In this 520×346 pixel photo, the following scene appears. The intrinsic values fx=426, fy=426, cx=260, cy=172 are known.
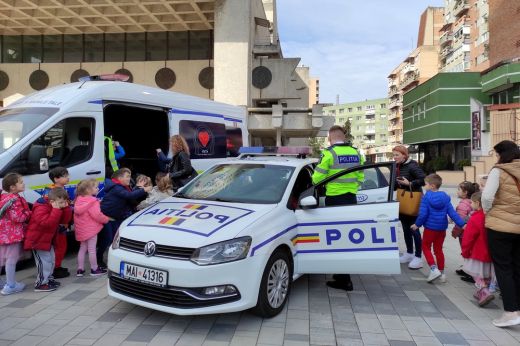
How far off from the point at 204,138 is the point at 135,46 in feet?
55.0

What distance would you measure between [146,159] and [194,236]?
248 inches

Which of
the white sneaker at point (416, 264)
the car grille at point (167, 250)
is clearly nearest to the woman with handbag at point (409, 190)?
the white sneaker at point (416, 264)

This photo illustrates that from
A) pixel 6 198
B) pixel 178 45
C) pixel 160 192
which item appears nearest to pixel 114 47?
pixel 178 45

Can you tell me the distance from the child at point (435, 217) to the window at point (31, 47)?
981 inches

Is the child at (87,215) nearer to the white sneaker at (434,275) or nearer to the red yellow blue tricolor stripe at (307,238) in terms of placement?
the red yellow blue tricolor stripe at (307,238)

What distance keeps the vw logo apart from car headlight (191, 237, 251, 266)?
415mm

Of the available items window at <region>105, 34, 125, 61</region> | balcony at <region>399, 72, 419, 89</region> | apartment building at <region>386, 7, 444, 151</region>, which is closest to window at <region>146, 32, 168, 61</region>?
window at <region>105, 34, 125, 61</region>

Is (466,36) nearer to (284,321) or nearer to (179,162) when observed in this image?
(179,162)

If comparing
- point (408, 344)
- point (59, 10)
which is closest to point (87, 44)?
point (59, 10)

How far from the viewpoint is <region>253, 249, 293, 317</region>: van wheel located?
13.6 ft

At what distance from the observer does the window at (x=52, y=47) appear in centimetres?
2444

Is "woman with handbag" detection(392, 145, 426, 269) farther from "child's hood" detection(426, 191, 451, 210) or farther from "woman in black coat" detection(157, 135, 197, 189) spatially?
"woman in black coat" detection(157, 135, 197, 189)

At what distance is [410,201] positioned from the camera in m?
6.23

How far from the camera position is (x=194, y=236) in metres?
3.96
